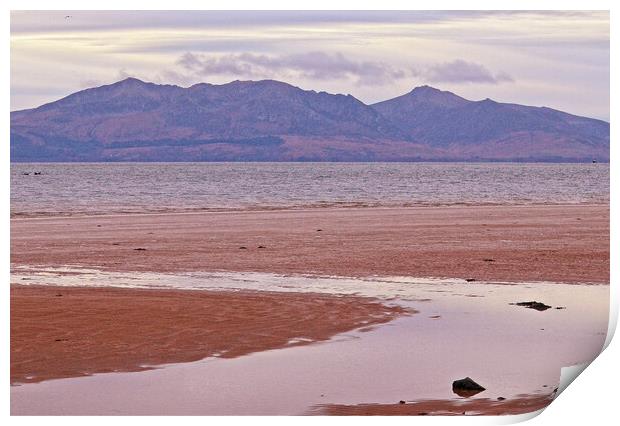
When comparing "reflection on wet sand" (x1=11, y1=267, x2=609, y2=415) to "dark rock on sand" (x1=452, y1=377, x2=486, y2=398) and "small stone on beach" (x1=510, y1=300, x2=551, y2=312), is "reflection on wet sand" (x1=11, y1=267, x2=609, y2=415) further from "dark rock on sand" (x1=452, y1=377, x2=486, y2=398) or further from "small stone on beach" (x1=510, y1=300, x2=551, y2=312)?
"small stone on beach" (x1=510, y1=300, x2=551, y2=312)

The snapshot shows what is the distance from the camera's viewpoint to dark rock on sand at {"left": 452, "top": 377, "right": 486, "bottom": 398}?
10.3m

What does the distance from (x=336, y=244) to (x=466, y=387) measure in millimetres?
15739

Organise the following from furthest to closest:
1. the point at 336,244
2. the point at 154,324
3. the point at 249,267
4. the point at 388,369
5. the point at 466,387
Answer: the point at 336,244
the point at 249,267
the point at 154,324
the point at 388,369
the point at 466,387

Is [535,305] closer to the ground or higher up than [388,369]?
higher up

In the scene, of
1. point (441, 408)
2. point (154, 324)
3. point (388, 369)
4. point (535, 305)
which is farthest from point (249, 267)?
point (441, 408)

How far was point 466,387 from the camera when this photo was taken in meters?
10.4

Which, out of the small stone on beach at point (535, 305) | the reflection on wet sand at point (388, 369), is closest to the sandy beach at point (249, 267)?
the reflection on wet sand at point (388, 369)

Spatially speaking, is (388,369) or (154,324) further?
(154,324)

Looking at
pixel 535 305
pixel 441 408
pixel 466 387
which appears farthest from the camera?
pixel 535 305

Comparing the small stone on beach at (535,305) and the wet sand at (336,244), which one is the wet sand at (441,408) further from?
the wet sand at (336,244)

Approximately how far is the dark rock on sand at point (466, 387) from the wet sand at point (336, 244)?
8.84m

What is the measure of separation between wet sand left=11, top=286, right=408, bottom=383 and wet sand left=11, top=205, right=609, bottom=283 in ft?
13.6

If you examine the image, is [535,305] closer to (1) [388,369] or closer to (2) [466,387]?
(1) [388,369]
